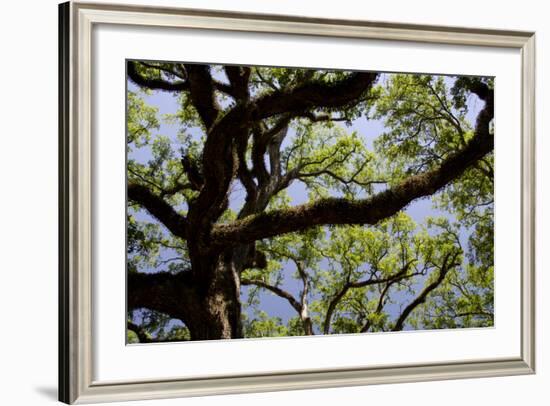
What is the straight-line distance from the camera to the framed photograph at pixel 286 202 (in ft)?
11.3

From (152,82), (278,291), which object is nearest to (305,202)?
(278,291)

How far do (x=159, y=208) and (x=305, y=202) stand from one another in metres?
0.61

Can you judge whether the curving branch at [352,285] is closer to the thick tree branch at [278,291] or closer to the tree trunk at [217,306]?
the thick tree branch at [278,291]

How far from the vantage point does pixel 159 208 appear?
11.7 ft

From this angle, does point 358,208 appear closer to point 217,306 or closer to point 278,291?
point 278,291

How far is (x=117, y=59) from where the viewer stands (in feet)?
11.4

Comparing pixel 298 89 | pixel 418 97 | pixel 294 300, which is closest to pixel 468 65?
pixel 418 97

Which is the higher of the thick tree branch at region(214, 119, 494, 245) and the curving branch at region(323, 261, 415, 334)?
the thick tree branch at region(214, 119, 494, 245)

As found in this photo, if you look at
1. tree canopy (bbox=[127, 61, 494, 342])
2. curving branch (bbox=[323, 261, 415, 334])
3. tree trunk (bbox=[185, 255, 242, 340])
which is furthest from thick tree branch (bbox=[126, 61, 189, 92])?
curving branch (bbox=[323, 261, 415, 334])

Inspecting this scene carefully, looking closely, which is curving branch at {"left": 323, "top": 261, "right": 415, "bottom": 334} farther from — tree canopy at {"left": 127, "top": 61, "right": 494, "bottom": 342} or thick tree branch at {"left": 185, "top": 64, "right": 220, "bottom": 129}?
thick tree branch at {"left": 185, "top": 64, "right": 220, "bottom": 129}

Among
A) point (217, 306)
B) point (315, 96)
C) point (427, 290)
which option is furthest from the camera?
point (427, 290)

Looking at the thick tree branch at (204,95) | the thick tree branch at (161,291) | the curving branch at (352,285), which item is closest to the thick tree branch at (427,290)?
the curving branch at (352,285)

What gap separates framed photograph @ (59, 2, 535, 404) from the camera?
11.3ft

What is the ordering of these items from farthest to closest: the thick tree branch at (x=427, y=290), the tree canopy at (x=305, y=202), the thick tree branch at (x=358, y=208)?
the thick tree branch at (x=427, y=290) < the thick tree branch at (x=358, y=208) < the tree canopy at (x=305, y=202)
